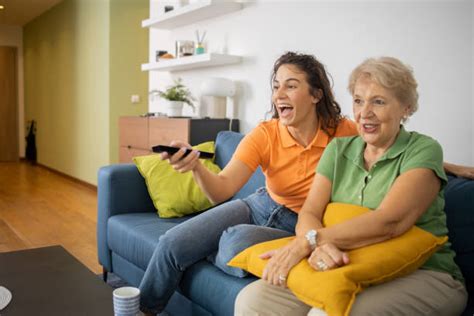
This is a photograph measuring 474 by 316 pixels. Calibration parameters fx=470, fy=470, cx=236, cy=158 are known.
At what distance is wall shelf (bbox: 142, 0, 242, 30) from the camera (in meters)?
3.26

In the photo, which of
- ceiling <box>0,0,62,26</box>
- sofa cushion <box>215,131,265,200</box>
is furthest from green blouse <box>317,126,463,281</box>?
ceiling <box>0,0,62,26</box>

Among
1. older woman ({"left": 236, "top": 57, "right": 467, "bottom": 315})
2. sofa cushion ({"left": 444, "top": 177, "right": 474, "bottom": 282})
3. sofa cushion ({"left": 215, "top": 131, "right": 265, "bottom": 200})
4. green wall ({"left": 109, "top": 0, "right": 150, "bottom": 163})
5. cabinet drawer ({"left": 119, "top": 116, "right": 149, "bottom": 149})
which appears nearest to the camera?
older woman ({"left": 236, "top": 57, "right": 467, "bottom": 315})

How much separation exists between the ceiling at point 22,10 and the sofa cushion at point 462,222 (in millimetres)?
6514

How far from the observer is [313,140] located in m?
1.80

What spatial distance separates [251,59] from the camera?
128 inches

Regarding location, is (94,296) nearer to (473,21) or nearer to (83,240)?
(473,21)

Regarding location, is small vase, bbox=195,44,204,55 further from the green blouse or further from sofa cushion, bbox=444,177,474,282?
sofa cushion, bbox=444,177,474,282

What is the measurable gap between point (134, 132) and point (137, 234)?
189 cm

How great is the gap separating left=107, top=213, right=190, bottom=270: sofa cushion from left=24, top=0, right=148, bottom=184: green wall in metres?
3.17

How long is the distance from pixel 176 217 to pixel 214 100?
1199mm

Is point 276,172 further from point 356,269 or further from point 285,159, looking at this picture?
point 356,269

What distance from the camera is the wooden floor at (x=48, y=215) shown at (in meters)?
3.32

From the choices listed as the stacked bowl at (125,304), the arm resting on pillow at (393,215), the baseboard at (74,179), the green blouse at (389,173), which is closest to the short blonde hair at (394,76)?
the green blouse at (389,173)

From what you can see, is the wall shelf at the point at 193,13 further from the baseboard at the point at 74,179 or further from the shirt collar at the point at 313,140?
the baseboard at the point at 74,179
